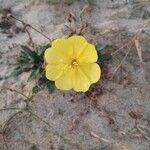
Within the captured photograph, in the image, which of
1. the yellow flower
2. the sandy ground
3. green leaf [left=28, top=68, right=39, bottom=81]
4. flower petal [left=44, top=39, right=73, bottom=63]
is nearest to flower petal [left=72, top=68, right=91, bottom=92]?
the yellow flower

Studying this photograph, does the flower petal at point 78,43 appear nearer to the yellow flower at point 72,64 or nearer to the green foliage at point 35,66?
the yellow flower at point 72,64

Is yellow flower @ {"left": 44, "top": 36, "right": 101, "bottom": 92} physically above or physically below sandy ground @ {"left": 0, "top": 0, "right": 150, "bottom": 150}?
above

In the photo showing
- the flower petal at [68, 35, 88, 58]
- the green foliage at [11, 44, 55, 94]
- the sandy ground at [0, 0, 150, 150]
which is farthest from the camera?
the green foliage at [11, 44, 55, 94]

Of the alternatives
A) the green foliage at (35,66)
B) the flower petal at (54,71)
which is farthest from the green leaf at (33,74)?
the flower petal at (54,71)

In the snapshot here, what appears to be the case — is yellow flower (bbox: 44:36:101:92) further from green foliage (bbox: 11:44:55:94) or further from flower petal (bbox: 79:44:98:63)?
green foliage (bbox: 11:44:55:94)

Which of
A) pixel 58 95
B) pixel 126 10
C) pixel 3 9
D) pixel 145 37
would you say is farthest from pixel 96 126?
pixel 3 9

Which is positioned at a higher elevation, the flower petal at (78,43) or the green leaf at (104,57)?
the flower petal at (78,43)

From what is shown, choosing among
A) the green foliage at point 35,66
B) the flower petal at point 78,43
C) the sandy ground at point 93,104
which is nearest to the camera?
the flower petal at point 78,43
